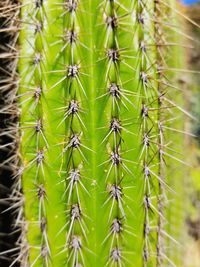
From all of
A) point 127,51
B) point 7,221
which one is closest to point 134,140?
point 127,51

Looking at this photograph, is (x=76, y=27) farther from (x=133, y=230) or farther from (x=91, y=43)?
(x=133, y=230)

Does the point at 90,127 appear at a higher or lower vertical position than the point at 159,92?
lower

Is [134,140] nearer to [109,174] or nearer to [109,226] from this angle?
[109,174]

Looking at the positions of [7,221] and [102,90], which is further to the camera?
[7,221]

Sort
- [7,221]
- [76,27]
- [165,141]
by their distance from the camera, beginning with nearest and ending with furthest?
[76,27] < [165,141] < [7,221]

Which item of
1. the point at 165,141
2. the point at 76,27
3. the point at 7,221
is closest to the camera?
the point at 76,27

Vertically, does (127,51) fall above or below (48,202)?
above

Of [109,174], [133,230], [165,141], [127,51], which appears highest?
[127,51]
